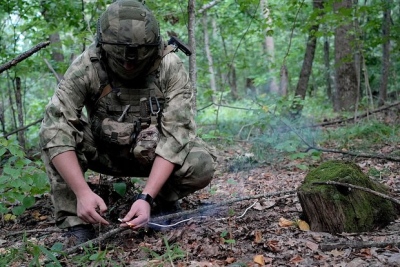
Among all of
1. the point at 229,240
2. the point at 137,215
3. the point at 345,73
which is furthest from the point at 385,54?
the point at 137,215

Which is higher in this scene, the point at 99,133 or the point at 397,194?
the point at 99,133

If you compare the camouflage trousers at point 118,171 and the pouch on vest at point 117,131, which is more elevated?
the pouch on vest at point 117,131

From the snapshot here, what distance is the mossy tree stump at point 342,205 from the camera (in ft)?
7.89

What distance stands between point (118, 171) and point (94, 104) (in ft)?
1.78

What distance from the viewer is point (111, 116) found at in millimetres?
2922

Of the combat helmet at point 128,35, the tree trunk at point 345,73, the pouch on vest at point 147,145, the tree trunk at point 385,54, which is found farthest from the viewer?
the tree trunk at point 345,73

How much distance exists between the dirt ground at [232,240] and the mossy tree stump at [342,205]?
0.06m

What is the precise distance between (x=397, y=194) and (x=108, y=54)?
224 centimetres

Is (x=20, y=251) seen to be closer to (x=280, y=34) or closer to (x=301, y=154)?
(x=301, y=154)

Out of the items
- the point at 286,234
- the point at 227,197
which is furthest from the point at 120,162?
the point at 286,234

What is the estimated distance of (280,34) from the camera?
21.0 meters

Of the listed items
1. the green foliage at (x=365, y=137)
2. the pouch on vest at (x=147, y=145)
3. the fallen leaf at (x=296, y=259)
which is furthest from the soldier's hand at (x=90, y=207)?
the green foliage at (x=365, y=137)

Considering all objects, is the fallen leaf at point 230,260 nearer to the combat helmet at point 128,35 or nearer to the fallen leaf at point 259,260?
the fallen leaf at point 259,260

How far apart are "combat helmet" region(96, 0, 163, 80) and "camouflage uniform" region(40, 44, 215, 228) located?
22 centimetres
